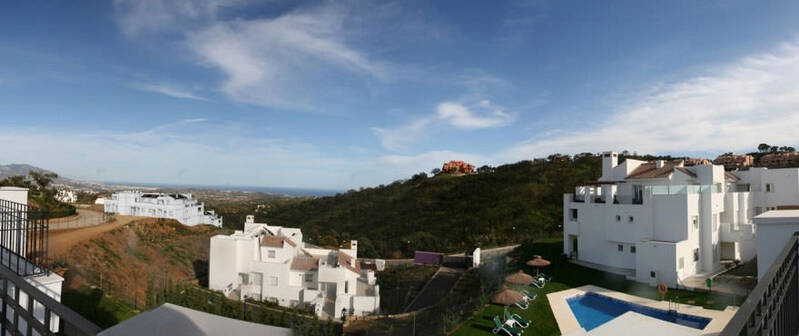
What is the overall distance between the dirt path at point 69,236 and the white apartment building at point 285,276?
20.4 ft

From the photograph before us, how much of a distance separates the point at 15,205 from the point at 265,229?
63.3 ft

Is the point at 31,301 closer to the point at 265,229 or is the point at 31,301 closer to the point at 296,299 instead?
the point at 296,299

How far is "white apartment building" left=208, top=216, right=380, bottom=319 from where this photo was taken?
19966 millimetres

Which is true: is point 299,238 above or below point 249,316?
above

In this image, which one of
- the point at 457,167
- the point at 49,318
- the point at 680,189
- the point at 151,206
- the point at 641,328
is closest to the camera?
the point at 49,318

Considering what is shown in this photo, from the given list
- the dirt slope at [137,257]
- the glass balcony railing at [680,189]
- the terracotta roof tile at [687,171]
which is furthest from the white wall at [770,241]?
the dirt slope at [137,257]

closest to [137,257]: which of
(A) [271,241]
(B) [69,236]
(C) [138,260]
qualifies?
(C) [138,260]

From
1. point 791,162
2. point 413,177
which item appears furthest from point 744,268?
point 413,177

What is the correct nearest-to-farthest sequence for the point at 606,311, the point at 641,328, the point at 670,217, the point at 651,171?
1. the point at 641,328
2. the point at 606,311
3. the point at 670,217
4. the point at 651,171

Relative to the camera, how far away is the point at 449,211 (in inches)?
1612

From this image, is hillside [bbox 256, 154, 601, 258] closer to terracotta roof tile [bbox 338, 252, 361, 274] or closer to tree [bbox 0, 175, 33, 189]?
terracotta roof tile [bbox 338, 252, 361, 274]

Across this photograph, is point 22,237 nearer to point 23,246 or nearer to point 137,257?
point 23,246

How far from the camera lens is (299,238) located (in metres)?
26.4

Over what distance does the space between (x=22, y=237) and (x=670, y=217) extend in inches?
723
